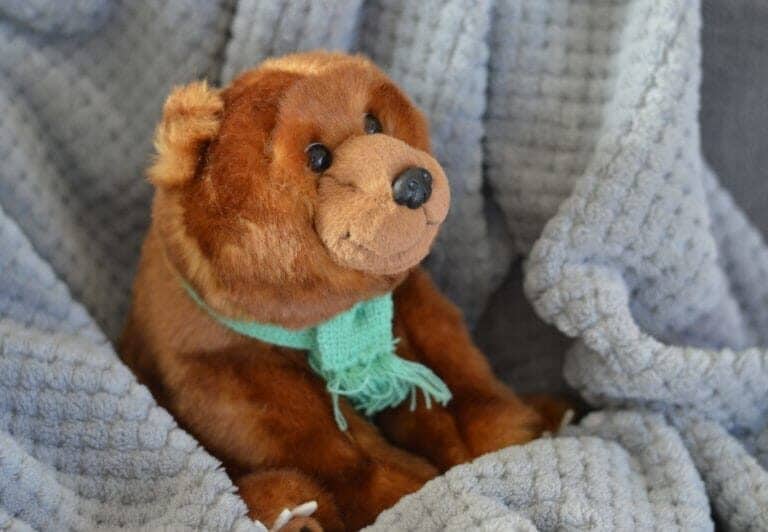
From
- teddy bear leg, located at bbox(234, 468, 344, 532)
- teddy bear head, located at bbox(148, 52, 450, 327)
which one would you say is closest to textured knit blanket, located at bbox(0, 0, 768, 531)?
teddy bear leg, located at bbox(234, 468, 344, 532)

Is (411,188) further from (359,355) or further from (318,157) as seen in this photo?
(359,355)

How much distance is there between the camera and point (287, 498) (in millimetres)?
726

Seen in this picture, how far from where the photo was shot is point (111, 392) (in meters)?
0.76

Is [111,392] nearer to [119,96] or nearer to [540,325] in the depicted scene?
[119,96]

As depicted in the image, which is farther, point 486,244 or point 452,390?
point 486,244

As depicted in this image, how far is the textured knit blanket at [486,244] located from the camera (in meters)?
0.75

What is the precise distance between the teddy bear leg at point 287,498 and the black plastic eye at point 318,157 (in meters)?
0.26

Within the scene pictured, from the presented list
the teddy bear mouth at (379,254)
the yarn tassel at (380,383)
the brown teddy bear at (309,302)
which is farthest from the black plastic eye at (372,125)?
the yarn tassel at (380,383)

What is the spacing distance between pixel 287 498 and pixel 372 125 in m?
0.32

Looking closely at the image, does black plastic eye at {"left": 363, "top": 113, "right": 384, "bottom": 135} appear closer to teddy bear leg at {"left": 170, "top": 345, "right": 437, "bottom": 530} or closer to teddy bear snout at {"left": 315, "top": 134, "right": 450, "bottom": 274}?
teddy bear snout at {"left": 315, "top": 134, "right": 450, "bottom": 274}

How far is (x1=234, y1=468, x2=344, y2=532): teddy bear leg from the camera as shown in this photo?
0.72 metres

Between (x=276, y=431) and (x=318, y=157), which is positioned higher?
(x=318, y=157)

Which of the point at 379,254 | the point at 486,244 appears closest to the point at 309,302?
the point at 379,254

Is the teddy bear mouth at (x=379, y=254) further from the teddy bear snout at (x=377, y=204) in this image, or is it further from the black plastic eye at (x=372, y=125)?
the black plastic eye at (x=372, y=125)
